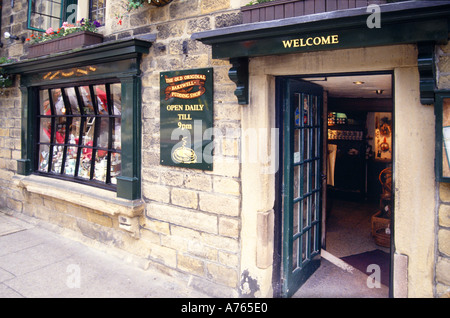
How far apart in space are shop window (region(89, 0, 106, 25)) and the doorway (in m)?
3.61

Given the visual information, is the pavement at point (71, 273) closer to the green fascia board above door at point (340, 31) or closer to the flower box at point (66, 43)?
the green fascia board above door at point (340, 31)

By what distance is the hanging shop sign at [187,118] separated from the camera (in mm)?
3951

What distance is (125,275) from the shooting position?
174 inches

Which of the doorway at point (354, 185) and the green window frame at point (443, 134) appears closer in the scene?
the green window frame at point (443, 134)

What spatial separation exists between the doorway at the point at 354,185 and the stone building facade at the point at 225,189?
0.29 meters

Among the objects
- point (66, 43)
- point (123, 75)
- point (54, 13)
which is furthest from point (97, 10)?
point (123, 75)

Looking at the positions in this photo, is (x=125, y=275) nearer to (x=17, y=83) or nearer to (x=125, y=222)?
(x=125, y=222)

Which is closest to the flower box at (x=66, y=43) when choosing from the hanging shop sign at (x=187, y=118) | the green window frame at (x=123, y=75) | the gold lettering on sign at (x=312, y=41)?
the green window frame at (x=123, y=75)

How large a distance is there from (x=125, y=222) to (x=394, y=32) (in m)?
3.81

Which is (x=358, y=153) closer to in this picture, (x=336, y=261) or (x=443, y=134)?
(x=336, y=261)

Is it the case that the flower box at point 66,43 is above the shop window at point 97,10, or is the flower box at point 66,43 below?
below

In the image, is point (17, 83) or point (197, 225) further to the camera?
point (17, 83)
